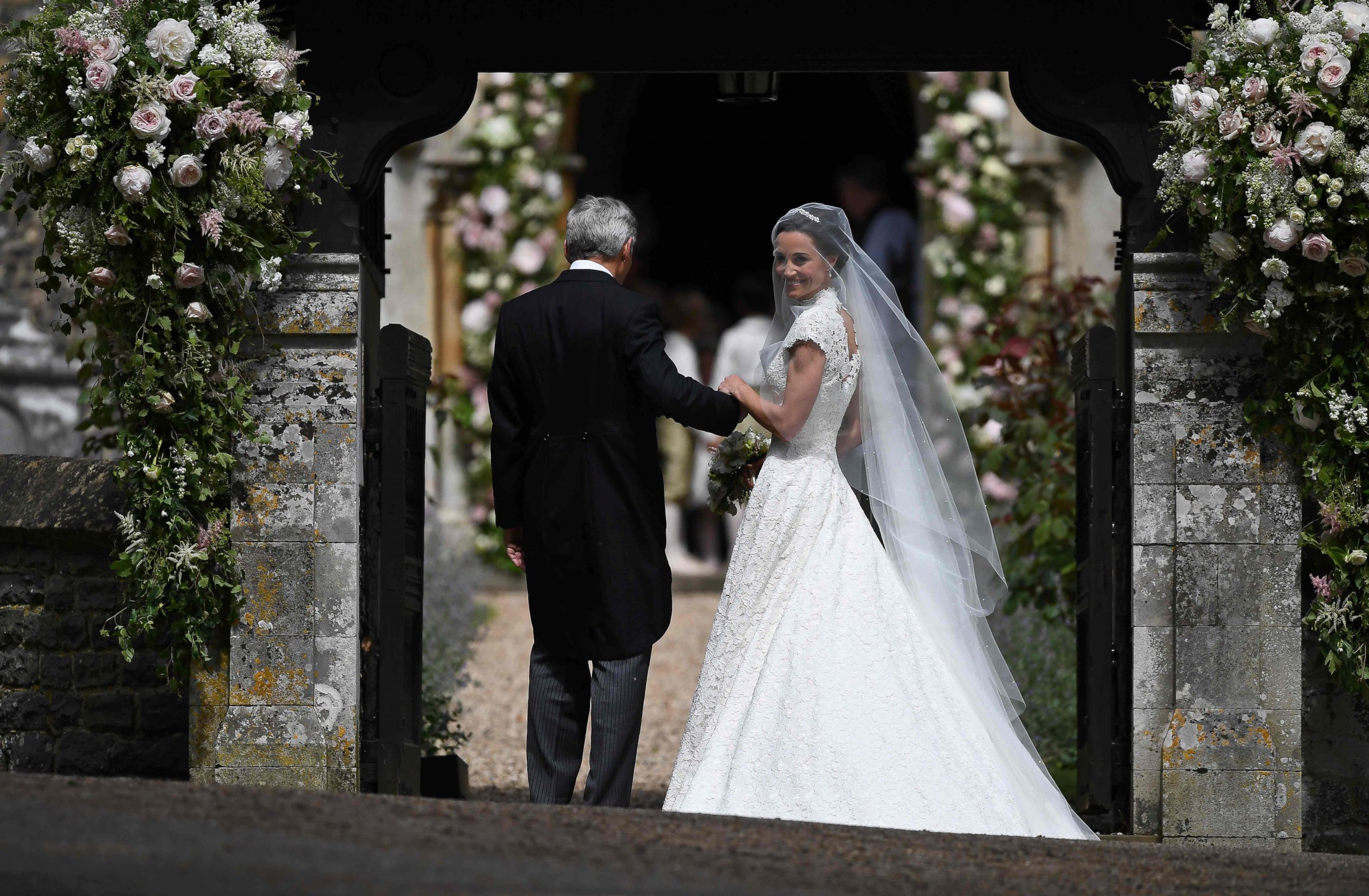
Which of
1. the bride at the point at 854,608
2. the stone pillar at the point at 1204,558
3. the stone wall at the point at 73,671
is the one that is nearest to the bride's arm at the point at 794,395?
the bride at the point at 854,608

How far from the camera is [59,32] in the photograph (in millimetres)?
5039

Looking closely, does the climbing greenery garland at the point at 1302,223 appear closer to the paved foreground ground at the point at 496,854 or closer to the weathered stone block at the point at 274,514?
the paved foreground ground at the point at 496,854

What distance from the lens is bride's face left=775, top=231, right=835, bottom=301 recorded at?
5.09 m

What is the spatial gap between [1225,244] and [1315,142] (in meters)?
0.38

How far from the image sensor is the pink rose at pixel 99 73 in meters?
5.00

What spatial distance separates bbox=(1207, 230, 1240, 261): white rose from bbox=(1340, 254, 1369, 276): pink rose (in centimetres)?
29

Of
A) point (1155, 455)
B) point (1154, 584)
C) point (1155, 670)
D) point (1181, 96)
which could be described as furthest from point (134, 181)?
point (1155, 670)

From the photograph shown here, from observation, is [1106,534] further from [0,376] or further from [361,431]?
[0,376]

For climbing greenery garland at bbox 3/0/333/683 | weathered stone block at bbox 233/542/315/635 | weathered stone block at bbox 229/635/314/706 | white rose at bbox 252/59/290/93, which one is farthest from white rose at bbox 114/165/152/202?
weathered stone block at bbox 229/635/314/706

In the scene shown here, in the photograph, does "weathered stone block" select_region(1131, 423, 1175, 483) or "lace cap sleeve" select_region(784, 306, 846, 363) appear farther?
"weathered stone block" select_region(1131, 423, 1175, 483)

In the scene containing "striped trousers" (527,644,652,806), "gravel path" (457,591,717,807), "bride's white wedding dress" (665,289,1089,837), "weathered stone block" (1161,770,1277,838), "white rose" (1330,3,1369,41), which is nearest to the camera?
"bride's white wedding dress" (665,289,1089,837)

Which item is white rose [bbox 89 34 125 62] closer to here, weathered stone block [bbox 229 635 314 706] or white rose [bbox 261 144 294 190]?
white rose [bbox 261 144 294 190]

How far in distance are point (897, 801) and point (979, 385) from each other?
3.72m

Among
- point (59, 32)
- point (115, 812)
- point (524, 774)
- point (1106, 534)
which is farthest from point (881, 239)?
point (115, 812)
